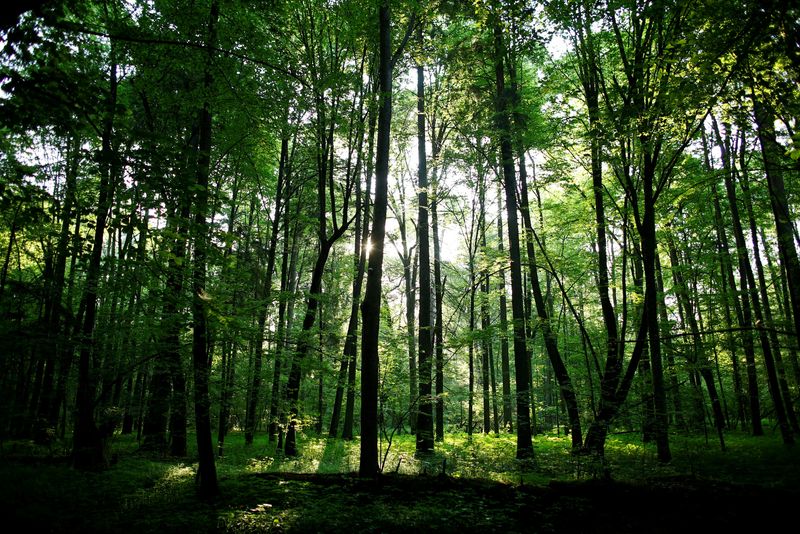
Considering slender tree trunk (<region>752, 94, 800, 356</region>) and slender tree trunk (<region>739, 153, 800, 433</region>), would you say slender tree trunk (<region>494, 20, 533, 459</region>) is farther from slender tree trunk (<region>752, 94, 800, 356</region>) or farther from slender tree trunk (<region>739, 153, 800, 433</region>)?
slender tree trunk (<region>739, 153, 800, 433</region>)

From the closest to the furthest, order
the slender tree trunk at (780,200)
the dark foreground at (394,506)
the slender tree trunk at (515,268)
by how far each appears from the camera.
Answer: the dark foreground at (394,506) → the slender tree trunk at (780,200) → the slender tree trunk at (515,268)

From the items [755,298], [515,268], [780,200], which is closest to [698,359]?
[780,200]

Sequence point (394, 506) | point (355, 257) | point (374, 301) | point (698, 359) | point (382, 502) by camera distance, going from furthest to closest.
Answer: point (355, 257), point (698, 359), point (374, 301), point (382, 502), point (394, 506)

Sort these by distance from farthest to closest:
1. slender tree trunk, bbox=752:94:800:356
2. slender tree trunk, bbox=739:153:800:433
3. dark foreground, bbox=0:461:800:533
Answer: slender tree trunk, bbox=739:153:800:433
slender tree trunk, bbox=752:94:800:356
dark foreground, bbox=0:461:800:533

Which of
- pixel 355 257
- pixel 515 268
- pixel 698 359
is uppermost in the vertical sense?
pixel 355 257

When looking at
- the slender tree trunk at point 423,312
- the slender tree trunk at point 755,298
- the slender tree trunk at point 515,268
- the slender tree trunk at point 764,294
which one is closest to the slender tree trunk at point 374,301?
the slender tree trunk at point 423,312

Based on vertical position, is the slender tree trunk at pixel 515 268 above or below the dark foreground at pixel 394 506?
above

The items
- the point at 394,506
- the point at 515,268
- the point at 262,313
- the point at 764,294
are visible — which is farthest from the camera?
the point at 764,294

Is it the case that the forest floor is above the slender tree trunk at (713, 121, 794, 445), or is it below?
below

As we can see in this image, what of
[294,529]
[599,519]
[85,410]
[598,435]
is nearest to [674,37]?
[598,435]

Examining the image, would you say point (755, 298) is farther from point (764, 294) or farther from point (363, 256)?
point (363, 256)

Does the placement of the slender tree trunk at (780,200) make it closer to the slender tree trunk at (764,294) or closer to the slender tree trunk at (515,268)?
the slender tree trunk at (764,294)

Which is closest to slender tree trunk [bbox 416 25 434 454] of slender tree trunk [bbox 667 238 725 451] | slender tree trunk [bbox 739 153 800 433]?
slender tree trunk [bbox 667 238 725 451]

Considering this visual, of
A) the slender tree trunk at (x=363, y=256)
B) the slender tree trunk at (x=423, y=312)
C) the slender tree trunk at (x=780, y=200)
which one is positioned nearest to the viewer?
the slender tree trunk at (x=780, y=200)
